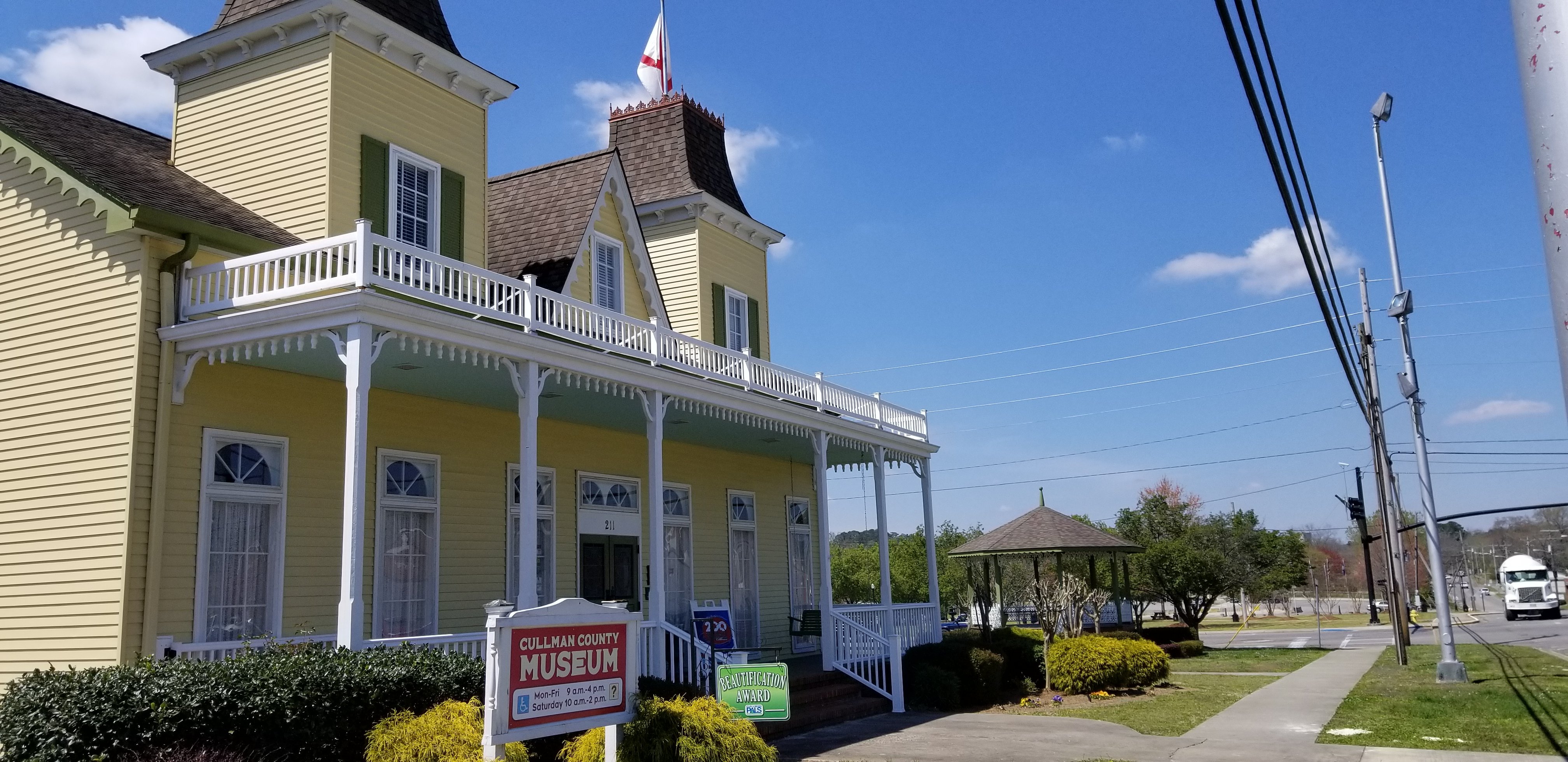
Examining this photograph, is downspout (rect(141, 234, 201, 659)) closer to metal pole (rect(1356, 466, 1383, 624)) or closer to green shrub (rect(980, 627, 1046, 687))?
green shrub (rect(980, 627, 1046, 687))

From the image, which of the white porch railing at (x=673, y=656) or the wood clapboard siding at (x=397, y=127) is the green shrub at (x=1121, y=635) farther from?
the wood clapboard siding at (x=397, y=127)

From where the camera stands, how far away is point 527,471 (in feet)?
40.7

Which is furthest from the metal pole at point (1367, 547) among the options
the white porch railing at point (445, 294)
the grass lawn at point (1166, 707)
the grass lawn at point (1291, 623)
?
the white porch railing at point (445, 294)

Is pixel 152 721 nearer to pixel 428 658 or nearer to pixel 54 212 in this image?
pixel 428 658

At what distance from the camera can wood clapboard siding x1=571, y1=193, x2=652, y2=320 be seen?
1824 centimetres

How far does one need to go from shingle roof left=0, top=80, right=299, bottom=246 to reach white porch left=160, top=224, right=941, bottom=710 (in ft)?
3.22

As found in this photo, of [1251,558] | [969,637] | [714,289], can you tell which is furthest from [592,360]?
[1251,558]

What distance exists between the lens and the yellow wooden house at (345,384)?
11.5 metres

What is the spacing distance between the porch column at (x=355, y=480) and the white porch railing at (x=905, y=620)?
8850 mm

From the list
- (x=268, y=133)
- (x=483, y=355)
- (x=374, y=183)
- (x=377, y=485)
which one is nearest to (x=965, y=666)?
(x=377, y=485)

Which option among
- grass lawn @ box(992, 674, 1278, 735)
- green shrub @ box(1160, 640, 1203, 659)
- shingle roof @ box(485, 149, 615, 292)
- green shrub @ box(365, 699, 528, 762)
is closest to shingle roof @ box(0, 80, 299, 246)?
shingle roof @ box(485, 149, 615, 292)

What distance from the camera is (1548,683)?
741 inches

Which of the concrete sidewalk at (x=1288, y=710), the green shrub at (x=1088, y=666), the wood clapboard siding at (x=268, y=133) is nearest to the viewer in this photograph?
the concrete sidewalk at (x=1288, y=710)

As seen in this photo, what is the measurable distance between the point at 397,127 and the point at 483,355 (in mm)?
4780
